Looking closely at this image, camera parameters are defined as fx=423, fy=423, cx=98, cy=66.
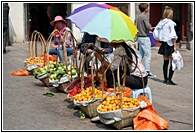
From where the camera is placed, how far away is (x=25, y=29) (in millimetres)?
16219

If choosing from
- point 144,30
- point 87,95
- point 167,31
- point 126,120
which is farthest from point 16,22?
point 126,120

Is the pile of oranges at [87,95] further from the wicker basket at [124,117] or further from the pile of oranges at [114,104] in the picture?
the wicker basket at [124,117]

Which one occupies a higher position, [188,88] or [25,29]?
[25,29]

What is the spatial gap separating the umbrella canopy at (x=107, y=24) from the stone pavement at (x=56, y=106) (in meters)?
1.21

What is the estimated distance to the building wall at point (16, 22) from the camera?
626 inches

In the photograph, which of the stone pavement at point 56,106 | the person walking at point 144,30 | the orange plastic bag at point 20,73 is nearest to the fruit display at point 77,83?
the stone pavement at point 56,106

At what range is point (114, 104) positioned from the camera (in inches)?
211

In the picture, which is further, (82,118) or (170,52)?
(170,52)

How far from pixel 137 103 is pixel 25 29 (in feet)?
37.5

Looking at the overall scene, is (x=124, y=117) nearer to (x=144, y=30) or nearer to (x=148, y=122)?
(x=148, y=122)

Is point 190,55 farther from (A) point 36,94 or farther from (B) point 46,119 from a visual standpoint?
(B) point 46,119

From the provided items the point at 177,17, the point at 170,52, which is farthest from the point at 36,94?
the point at 177,17

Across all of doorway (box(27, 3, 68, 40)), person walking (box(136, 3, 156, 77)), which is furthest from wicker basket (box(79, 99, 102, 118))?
doorway (box(27, 3, 68, 40))

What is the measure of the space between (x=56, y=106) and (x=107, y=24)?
60.6 inches
